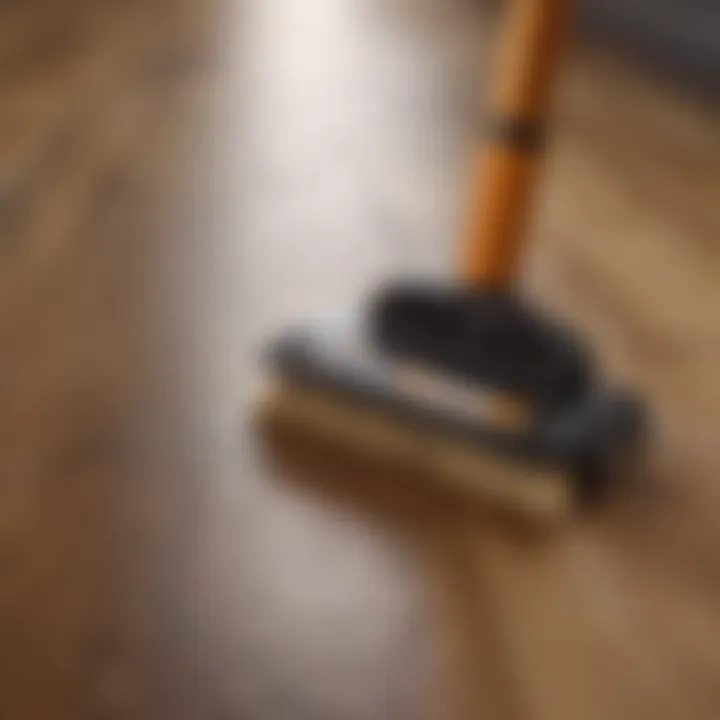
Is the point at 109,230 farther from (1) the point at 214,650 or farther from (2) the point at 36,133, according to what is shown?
(1) the point at 214,650

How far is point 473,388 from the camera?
1.36 meters

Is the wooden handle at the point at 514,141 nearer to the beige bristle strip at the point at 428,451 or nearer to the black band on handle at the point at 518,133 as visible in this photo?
the black band on handle at the point at 518,133

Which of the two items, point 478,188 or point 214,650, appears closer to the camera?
point 214,650

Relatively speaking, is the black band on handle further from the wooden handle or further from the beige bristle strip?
the beige bristle strip

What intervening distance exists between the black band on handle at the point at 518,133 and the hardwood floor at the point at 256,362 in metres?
0.29

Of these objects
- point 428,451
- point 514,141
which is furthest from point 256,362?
point 514,141

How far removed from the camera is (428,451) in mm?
1356

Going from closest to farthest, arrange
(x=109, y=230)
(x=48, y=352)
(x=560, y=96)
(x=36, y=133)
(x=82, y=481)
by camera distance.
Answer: (x=82, y=481) < (x=48, y=352) < (x=109, y=230) < (x=36, y=133) < (x=560, y=96)

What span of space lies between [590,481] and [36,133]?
0.84 metres

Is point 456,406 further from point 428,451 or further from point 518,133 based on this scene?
point 518,133

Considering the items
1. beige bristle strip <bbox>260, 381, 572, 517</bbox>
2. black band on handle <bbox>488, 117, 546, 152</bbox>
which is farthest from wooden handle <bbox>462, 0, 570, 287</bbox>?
beige bristle strip <bbox>260, 381, 572, 517</bbox>

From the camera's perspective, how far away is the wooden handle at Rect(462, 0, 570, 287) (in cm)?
129

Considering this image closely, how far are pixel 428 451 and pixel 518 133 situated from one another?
26cm

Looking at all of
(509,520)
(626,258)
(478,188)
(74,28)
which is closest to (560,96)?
(626,258)
